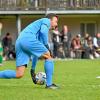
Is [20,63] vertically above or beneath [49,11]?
above

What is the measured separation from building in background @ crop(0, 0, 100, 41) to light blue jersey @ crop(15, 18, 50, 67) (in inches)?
855

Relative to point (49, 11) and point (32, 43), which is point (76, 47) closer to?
point (49, 11)

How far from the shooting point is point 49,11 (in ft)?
112

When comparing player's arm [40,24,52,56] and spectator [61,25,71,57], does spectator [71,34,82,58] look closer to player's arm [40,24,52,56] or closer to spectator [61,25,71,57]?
spectator [61,25,71,57]

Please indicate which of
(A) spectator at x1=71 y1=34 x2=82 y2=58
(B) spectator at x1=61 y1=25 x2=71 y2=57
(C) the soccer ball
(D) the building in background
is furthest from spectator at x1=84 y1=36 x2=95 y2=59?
(C) the soccer ball

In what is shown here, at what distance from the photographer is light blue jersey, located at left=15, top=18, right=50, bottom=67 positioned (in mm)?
11469

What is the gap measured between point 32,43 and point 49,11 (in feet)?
74.0

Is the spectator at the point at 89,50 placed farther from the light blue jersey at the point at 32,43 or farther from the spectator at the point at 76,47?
the light blue jersey at the point at 32,43

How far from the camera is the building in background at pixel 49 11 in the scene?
33.7m

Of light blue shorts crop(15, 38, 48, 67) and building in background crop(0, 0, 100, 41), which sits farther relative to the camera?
building in background crop(0, 0, 100, 41)

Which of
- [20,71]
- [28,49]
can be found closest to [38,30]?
[28,49]

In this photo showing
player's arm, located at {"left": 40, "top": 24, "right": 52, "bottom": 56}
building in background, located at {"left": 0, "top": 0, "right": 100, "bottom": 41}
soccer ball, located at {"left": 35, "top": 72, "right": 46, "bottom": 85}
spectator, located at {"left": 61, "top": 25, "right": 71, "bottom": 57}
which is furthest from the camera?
building in background, located at {"left": 0, "top": 0, "right": 100, "bottom": 41}

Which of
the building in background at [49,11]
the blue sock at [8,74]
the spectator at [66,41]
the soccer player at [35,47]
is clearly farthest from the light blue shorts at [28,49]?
the building in background at [49,11]

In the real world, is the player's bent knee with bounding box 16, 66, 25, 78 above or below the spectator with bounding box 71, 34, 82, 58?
above
